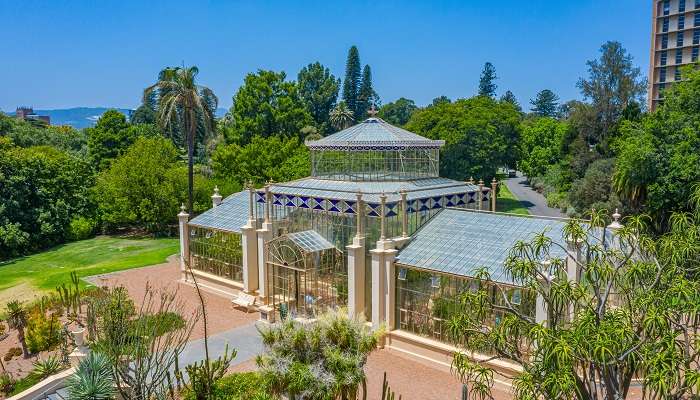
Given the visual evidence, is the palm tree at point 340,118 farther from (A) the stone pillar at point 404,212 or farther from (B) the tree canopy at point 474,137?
(A) the stone pillar at point 404,212

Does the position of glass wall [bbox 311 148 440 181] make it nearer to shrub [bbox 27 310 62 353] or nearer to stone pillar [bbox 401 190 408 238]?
stone pillar [bbox 401 190 408 238]

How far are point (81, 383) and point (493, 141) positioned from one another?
45.8 meters

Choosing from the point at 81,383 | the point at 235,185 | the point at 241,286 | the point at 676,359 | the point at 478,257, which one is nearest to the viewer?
the point at 676,359

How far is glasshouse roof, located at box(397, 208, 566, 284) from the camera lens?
1667 centimetres

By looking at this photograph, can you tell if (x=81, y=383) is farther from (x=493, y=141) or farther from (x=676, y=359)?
(x=493, y=141)

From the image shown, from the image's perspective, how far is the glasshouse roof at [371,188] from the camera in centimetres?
2019

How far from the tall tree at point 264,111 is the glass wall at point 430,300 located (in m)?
38.0

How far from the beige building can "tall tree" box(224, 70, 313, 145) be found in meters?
48.6

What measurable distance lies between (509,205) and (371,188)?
38.1 meters

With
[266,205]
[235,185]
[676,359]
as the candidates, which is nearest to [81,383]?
[266,205]

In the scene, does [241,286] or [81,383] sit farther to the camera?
[241,286]

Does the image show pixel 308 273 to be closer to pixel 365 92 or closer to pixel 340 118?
pixel 340 118

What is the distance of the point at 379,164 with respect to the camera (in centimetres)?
2298

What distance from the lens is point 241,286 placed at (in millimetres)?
24312
